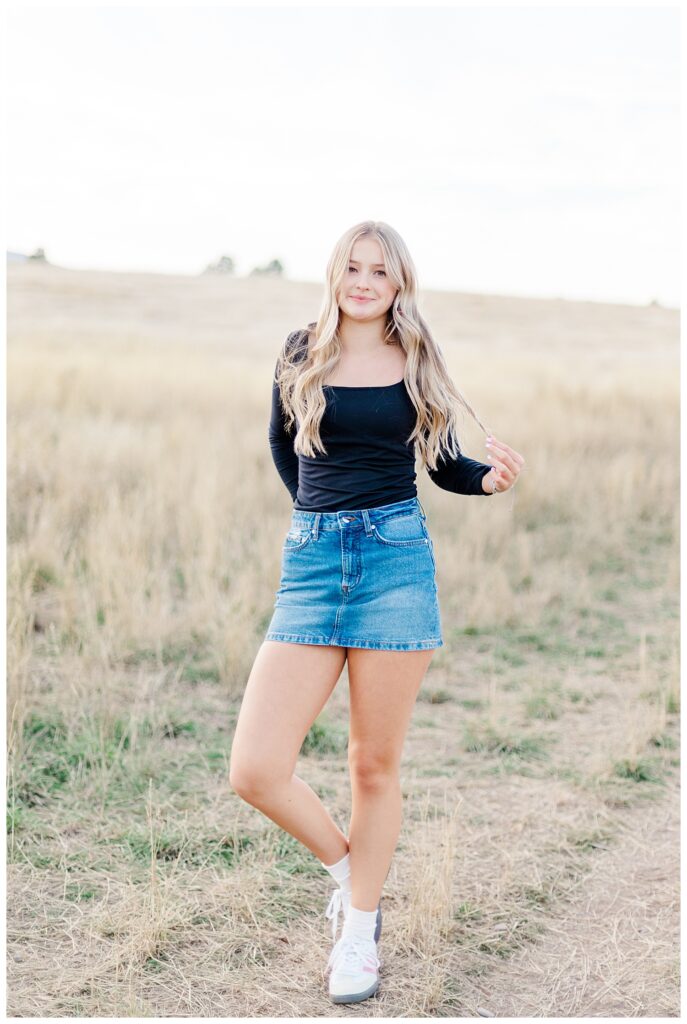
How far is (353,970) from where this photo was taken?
3041mm

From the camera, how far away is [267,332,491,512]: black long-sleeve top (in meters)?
2.95

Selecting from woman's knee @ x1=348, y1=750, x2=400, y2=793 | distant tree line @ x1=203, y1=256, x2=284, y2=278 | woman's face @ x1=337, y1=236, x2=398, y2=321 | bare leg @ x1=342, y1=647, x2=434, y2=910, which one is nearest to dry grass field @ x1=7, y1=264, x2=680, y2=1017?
bare leg @ x1=342, y1=647, x2=434, y2=910

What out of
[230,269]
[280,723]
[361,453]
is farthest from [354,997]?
[230,269]

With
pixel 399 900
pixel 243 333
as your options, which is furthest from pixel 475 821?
pixel 243 333

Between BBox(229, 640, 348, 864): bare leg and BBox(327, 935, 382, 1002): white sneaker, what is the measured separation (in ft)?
1.48

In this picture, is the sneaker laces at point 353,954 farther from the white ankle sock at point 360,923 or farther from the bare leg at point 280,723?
the bare leg at point 280,723

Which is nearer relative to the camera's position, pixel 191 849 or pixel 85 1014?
pixel 85 1014

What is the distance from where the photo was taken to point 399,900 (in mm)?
3592

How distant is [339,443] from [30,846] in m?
2.20

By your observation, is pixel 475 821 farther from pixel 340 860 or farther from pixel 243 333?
pixel 243 333

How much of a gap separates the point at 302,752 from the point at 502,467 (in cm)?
237

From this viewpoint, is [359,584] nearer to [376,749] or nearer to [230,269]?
[376,749]

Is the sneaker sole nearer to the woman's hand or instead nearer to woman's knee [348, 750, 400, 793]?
woman's knee [348, 750, 400, 793]

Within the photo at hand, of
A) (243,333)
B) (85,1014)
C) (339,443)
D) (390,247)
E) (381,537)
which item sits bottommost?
(85,1014)
